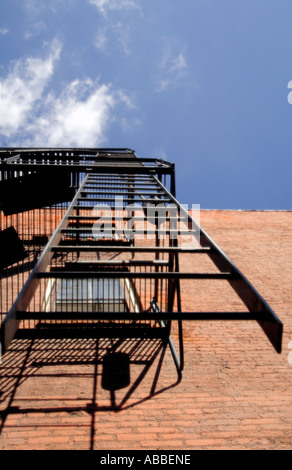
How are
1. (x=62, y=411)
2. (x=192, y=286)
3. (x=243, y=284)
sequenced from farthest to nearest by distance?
(x=192, y=286), (x=62, y=411), (x=243, y=284)

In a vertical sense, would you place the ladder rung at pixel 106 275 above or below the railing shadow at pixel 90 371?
above

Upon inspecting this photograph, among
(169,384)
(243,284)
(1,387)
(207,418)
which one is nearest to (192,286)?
(169,384)

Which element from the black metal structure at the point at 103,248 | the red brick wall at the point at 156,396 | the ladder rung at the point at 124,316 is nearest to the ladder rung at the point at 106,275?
the black metal structure at the point at 103,248

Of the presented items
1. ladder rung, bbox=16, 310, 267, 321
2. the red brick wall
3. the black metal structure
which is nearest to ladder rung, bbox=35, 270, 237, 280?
the black metal structure

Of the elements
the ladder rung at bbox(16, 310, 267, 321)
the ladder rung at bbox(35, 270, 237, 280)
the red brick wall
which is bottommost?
the red brick wall

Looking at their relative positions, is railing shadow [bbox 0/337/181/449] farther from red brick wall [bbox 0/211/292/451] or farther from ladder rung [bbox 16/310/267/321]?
ladder rung [bbox 16/310/267/321]

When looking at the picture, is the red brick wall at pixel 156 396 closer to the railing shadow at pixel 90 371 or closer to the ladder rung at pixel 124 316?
the railing shadow at pixel 90 371

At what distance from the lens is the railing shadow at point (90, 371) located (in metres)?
4.85

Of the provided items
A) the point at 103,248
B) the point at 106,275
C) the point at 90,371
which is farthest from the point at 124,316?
the point at 90,371

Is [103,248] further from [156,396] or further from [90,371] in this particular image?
[90,371]

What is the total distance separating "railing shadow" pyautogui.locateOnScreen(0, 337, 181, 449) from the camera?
4.85 metres
